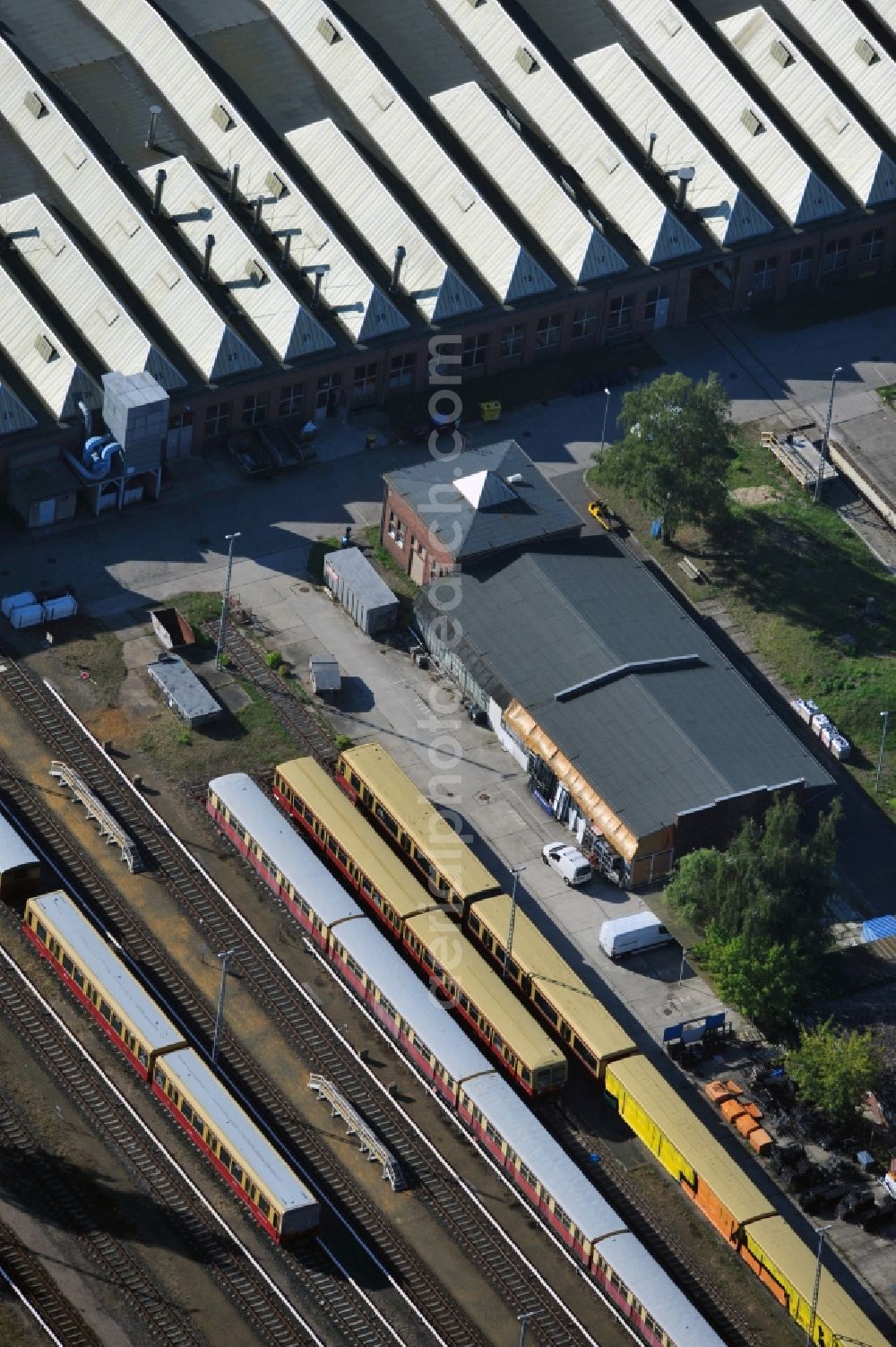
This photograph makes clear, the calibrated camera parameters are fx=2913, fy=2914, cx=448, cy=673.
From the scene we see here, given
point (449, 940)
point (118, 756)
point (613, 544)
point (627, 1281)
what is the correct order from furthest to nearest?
1. point (613, 544)
2. point (118, 756)
3. point (449, 940)
4. point (627, 1281)

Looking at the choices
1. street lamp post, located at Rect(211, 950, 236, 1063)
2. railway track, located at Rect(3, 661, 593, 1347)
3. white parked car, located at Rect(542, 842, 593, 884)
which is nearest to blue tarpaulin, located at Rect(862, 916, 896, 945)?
white parked car, located at Rect(542, 842, 593, 884)

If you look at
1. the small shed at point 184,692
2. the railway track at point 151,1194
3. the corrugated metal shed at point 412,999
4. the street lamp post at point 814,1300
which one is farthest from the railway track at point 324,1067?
the street lamp post at point 814,1300

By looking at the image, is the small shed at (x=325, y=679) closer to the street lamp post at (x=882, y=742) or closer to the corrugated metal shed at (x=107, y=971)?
the corrugated metal shed at (x=107, y=971)

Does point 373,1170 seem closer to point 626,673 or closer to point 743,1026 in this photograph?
point 743,1026

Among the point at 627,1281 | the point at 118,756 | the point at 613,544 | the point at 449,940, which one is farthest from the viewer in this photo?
the point at 613,544

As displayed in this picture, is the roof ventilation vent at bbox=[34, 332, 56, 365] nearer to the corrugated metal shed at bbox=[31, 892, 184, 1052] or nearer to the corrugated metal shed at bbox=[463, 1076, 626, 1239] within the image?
the corrugated metal shed at bbox=[31, 892, 184, 1052]

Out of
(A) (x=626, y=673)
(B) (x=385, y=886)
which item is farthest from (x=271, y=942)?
(A) (x=626, y=673)

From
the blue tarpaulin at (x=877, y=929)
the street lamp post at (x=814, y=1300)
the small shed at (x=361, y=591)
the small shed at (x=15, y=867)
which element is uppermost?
the small shed at (x=361, y=591)
